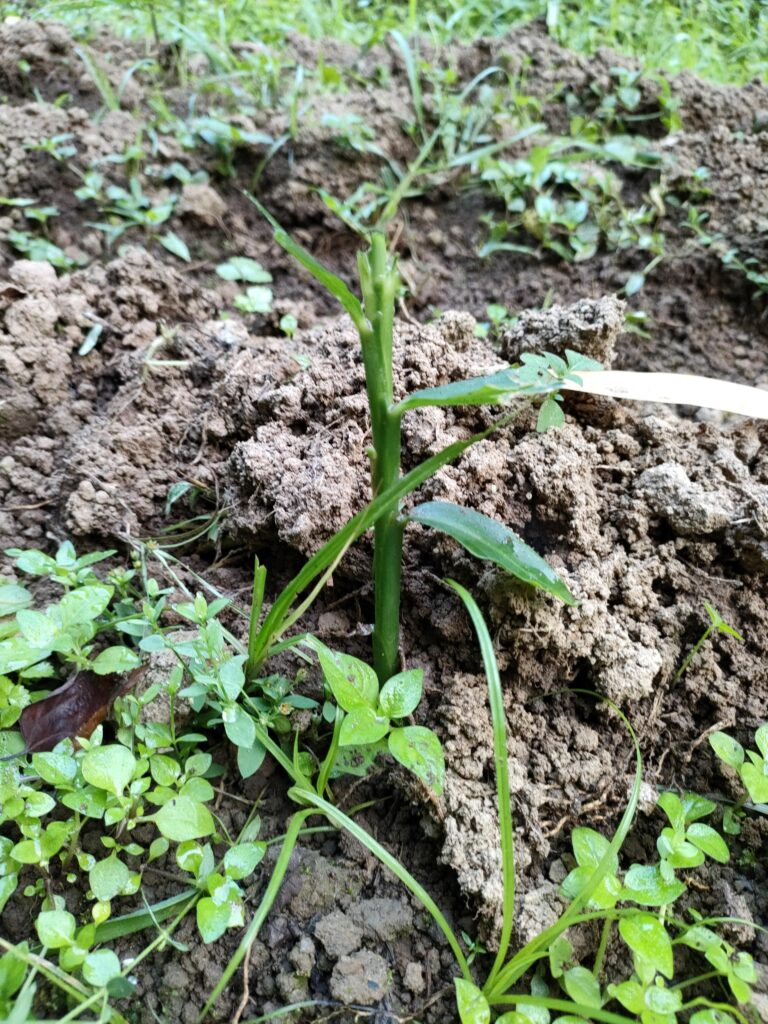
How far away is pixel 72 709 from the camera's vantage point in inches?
47.7

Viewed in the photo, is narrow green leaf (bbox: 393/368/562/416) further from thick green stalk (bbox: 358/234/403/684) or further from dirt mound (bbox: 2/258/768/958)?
dirt mound (bbox: 2/258/768/958)

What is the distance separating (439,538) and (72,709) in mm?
692

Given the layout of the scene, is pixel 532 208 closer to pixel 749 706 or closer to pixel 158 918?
pixel 749 706

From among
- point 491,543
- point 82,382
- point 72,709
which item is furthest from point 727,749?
point 82,382

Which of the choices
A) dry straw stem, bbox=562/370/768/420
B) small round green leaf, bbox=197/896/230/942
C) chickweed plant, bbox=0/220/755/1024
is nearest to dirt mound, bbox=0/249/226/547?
chickweed plant, bbox=0/220/755/1024

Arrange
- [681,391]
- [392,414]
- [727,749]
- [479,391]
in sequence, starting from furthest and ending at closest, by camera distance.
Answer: [681,391], [727,749], [392,414], [479,391]

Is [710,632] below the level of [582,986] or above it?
above

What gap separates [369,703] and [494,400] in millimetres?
492

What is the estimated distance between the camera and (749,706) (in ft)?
4.18

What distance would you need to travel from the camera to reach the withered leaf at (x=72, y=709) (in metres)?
1.18

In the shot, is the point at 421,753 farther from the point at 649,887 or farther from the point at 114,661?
Answer: the point at 114,661

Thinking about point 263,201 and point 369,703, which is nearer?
point 369,703

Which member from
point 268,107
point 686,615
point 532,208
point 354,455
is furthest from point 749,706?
point 268,107

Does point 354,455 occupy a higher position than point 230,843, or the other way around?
point 354,455
